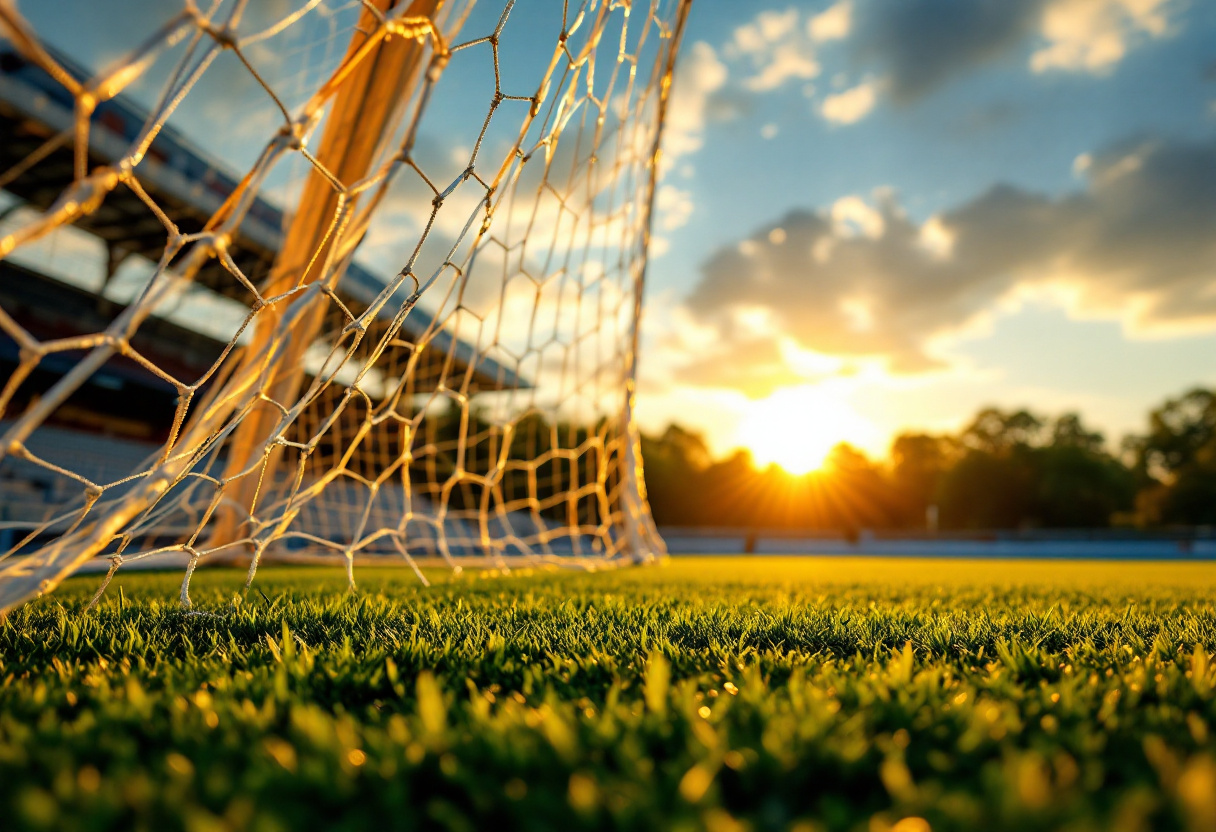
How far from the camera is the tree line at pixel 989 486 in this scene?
3275cm

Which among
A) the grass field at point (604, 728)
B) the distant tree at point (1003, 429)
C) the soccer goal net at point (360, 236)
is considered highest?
the distant tree at point (1003, 429)

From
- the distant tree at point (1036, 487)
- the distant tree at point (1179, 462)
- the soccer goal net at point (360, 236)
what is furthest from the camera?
the distant tree at point (1036, 487)

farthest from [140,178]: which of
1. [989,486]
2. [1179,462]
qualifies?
[1179,462]

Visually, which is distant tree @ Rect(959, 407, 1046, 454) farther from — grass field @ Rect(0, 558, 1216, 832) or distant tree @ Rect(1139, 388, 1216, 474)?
grass field @ Rect(0, 558, 1216, 832)

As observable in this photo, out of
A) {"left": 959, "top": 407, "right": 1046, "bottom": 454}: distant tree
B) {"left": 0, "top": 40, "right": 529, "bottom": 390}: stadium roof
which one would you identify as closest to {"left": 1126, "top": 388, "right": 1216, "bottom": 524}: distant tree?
{"left": 959, "top": 407, "right": 1046, "bottom": 454}: distant tree

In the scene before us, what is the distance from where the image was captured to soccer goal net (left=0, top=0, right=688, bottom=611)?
1252 millimetres

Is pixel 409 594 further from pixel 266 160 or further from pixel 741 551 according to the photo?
pixel 741 551

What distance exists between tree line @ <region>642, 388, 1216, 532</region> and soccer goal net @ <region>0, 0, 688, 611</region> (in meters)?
24.7

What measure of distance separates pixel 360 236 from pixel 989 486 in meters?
42.5

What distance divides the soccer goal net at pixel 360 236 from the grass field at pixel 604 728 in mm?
364

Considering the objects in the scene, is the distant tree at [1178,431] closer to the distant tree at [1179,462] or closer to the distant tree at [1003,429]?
the distant tree at [1179,462]

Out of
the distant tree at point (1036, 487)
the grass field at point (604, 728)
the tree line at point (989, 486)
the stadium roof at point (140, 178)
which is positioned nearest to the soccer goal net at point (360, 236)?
the stadium roof at point (140, 178)

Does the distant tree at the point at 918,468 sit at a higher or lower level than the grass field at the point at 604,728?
higher

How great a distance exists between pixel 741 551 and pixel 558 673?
19.6 metres
